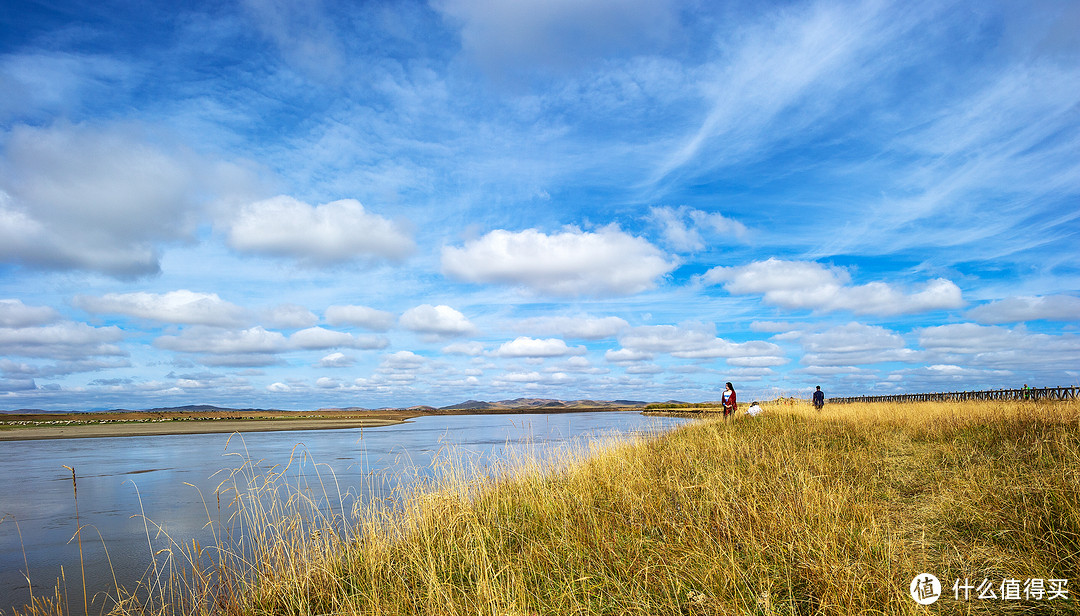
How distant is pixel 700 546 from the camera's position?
191 inches

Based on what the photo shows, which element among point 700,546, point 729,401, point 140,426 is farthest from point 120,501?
point 140,426

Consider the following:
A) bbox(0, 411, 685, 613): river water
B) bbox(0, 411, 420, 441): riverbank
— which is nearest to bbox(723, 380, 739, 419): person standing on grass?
bbox(0, 411, 685, 613): river water

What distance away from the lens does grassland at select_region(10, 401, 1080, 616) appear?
4035 mm

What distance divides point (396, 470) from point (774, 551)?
41.9 feet

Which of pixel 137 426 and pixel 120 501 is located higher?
pixel 120 501

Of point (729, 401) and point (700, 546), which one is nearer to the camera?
point (700, 546)

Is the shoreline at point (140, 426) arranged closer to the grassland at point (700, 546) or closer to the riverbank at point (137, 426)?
the riverbank at point (137, 426)

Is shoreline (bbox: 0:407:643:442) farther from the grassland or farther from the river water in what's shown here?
the grassland

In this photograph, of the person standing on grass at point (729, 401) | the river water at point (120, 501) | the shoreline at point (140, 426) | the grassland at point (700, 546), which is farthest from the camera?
the shoreline at point (140, 426)

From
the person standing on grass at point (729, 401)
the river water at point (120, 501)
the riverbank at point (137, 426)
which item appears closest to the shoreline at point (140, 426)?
the riverbank at point (137, 426)

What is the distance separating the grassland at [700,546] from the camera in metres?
4.04

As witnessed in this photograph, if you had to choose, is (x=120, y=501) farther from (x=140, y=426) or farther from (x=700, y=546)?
(x=140, y=426)

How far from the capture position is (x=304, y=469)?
57.5ft

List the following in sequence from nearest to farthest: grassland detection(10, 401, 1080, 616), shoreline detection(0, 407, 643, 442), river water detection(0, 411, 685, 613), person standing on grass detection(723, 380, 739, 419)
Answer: grassland detection(10, 401, 1080, 616)
river water detection(0, 411, 685, 613)
person standing on grass detection(723, 380, 739, 419)
shoreline detection(0, 407, 643, 442)
